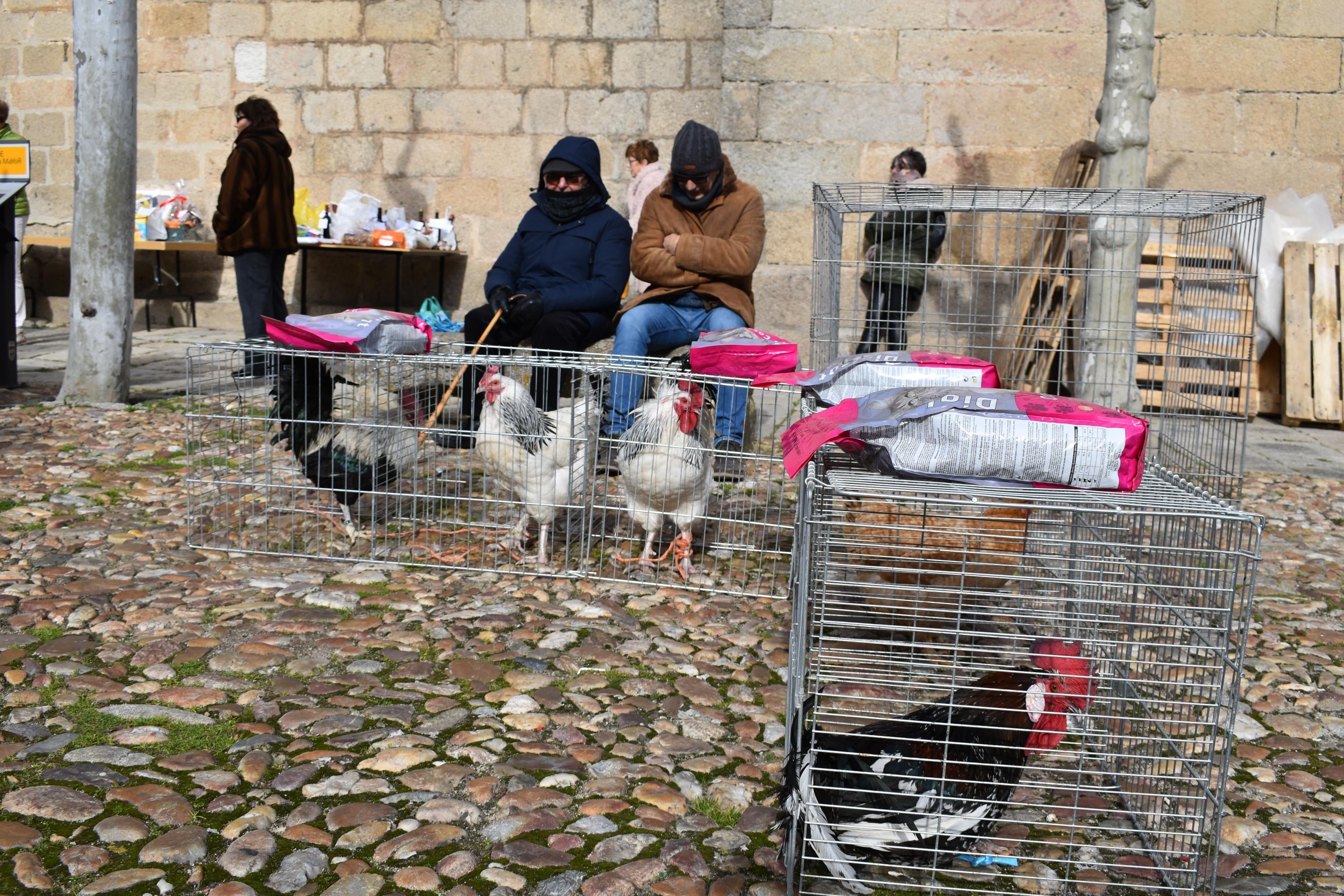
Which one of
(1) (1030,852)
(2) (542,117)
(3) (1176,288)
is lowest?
(1) (1030,852)

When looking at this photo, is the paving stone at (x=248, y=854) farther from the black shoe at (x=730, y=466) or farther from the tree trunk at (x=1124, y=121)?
the tree trunk at (x=1124, y=121)

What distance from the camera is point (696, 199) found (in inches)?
219

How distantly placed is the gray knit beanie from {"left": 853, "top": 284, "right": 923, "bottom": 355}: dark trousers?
99 centimetres

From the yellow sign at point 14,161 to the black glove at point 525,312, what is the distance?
11.8ft

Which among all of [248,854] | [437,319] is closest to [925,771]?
[248,854]

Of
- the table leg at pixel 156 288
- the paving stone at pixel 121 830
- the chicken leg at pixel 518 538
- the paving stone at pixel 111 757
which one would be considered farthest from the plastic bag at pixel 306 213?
the paving stone at pixel 121 830

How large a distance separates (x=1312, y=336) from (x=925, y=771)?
21.8 feet

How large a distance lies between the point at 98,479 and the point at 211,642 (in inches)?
87.3

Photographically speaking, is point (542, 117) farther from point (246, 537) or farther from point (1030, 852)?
point (1030, 852)

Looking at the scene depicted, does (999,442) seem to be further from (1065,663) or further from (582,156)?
(582,156)

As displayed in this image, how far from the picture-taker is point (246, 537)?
4.29m

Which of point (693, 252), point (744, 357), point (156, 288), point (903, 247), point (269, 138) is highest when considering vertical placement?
point (269, 138)

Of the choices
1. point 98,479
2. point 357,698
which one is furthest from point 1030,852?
point 98,479

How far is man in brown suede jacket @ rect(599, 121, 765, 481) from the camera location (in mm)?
5410
